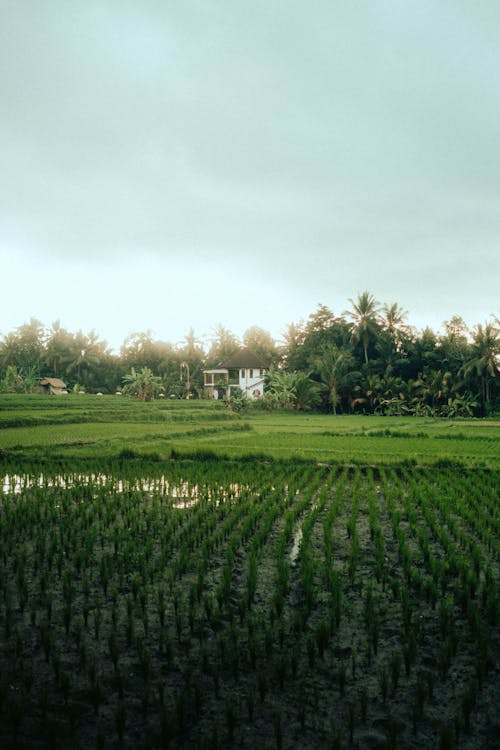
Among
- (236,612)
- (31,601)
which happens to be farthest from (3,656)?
(236,612)

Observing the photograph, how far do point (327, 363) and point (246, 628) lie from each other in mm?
Result: 33391

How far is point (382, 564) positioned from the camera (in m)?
4.73

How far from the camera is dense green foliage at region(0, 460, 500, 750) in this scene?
8.45 ft

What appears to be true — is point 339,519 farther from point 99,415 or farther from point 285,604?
point 99,415

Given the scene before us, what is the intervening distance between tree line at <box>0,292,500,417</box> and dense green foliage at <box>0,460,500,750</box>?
27973 mm

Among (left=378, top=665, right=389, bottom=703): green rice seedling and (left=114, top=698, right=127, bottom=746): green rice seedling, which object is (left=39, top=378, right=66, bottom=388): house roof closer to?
(left=114, top=698, right=127, bottom=746): green rice seedling

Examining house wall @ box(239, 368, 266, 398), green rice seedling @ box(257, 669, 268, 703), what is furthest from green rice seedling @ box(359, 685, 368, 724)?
house wall @ box(239, 368, 266, 398)

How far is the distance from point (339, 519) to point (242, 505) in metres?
1.29

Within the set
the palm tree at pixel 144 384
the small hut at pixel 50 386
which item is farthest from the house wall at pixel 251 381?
the small hut at pixel 50 386

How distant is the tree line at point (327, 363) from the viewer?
34281 mm

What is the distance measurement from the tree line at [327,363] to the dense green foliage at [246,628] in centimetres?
2797

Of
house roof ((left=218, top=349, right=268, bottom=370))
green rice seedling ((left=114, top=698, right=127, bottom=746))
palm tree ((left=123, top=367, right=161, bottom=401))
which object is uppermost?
house roof ((left=218, top=349, right=268, bottom=370))

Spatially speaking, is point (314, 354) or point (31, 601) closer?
point (31, 601)

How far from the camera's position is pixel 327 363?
3647 centimetres
